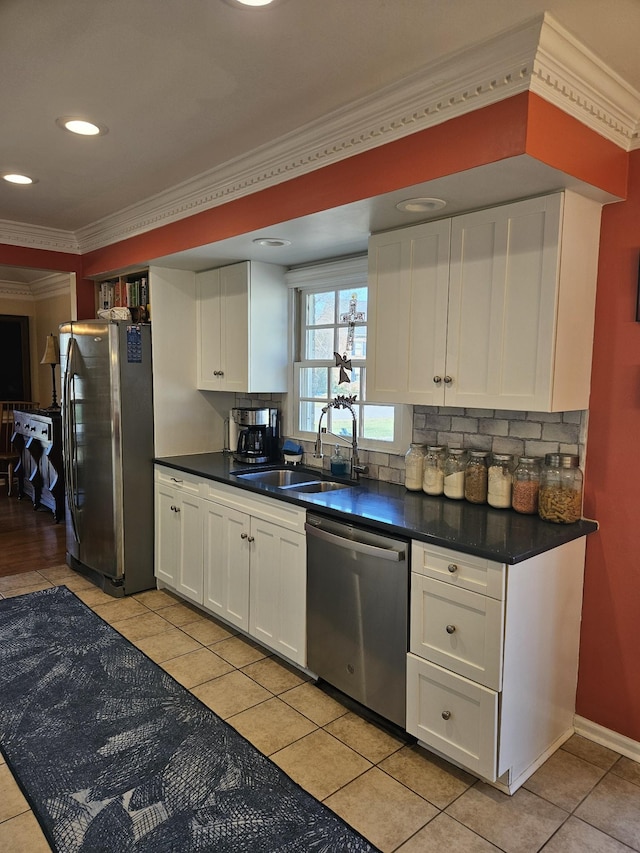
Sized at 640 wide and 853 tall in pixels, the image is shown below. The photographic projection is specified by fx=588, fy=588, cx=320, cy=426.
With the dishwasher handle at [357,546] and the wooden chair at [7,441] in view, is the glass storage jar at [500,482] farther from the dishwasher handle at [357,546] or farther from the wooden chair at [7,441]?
the wooden chair at [7,441]

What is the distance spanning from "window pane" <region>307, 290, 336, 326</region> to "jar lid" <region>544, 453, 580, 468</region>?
5.28 feet

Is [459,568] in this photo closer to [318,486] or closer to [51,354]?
[318,486]

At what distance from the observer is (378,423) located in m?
3.26

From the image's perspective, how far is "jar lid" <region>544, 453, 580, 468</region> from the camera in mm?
2318

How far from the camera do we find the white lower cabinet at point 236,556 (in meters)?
2.79

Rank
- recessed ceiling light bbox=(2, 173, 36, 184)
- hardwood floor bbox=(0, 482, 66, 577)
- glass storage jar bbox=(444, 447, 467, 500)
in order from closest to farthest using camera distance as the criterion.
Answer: glass storage jar bbox=(444, 447, 467, 500)
recessed ceiling light bbox=(2, 173, 36, 184)
hardwood floor bbox=(0, 482, 66, 577)

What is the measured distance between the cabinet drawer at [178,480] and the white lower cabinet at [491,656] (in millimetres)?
1662

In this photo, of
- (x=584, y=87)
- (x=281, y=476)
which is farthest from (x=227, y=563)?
(x=584, y=87)

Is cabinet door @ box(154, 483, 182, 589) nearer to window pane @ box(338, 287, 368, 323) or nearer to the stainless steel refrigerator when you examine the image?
the stainless steel refrigerator

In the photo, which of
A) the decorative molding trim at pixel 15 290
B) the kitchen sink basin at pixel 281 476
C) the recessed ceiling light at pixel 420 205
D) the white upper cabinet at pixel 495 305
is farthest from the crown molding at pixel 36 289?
the recessed ceiling light at pixel 420 205

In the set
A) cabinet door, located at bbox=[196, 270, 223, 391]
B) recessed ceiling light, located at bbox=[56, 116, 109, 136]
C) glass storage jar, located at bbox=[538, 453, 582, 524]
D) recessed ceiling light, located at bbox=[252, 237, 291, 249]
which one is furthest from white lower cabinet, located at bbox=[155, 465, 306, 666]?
recessed ceiling light, located at bbox=[56, 116, 109, 136]

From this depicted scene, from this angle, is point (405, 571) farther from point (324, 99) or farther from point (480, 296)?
point (324, 99)

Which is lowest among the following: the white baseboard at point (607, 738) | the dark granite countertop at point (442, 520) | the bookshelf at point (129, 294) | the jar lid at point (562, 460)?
the white baseboard at point (607, 738)

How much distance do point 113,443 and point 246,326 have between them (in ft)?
3.66
